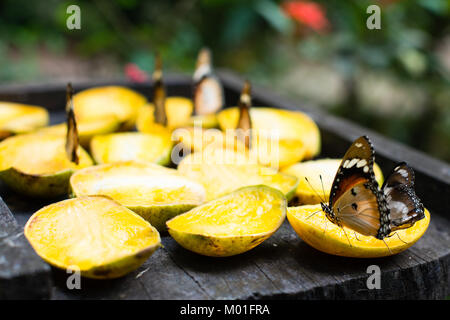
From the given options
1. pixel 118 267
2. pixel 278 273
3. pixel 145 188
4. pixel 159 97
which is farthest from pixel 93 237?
pixel 159 97

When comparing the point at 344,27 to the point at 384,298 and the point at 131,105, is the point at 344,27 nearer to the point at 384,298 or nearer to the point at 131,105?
the point at 131,105

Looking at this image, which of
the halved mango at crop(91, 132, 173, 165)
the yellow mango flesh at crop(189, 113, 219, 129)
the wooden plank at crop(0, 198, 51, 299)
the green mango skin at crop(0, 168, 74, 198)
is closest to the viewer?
the wooden plank at crop(0, 198, 51, 299)

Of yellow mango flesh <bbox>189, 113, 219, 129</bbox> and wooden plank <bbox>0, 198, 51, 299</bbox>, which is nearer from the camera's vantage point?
wooden plank <bbox>0, 198, 51, 299</bbox>

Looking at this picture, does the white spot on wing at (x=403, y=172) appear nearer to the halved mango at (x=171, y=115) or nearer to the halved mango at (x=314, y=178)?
the halved mango at (x=314, y=178)

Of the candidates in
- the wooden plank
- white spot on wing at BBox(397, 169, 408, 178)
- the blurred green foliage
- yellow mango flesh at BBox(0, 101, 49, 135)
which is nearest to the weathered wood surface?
the wooden plank

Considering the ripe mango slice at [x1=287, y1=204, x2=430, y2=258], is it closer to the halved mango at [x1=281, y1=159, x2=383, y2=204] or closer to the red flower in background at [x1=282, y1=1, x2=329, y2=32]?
the halved mango at [x1=281, y1=159, x2=383, y2=204]
